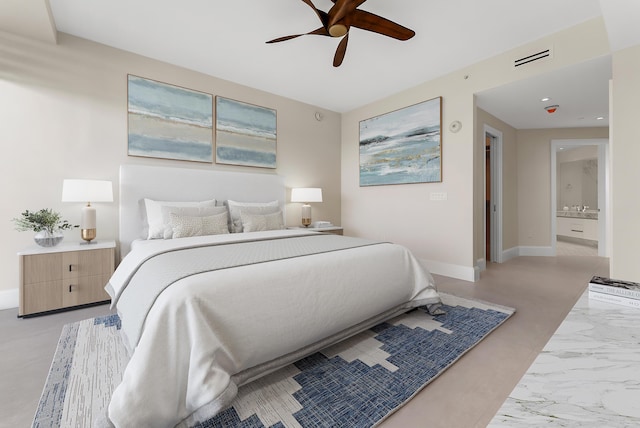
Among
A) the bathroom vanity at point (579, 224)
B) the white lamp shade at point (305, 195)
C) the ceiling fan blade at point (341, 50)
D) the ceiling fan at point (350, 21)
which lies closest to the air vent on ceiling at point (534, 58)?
the ceiling fan at point (350, 21)

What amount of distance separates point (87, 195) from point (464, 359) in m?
3.44

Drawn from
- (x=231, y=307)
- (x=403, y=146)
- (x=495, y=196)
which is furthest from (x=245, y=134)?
(x=495, y=196)

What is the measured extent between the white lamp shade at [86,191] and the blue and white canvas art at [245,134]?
4.35 feet

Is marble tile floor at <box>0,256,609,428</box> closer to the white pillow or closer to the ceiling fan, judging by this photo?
the white pillow

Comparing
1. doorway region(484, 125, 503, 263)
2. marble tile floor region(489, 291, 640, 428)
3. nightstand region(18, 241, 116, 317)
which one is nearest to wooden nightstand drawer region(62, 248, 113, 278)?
nightstand region(18, 241, 116, 317)

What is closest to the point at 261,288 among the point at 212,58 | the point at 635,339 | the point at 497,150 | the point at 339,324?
the point at 339,324

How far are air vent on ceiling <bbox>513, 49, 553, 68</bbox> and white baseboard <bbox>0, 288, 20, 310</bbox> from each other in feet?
18.2

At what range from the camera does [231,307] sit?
1354mm

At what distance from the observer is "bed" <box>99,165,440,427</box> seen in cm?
115

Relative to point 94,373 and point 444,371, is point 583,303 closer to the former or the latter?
point 444,371

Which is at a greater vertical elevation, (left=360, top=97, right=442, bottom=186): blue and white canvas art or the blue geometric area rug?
(left=360, top=97, right=442, bottom=186): blue and white canvas art

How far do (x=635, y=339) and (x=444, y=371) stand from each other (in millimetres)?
955

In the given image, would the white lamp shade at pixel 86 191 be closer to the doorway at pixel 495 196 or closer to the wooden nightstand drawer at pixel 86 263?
the wooden nightstand drawer at pixel 86 263

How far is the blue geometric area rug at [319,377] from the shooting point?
1.28 m
